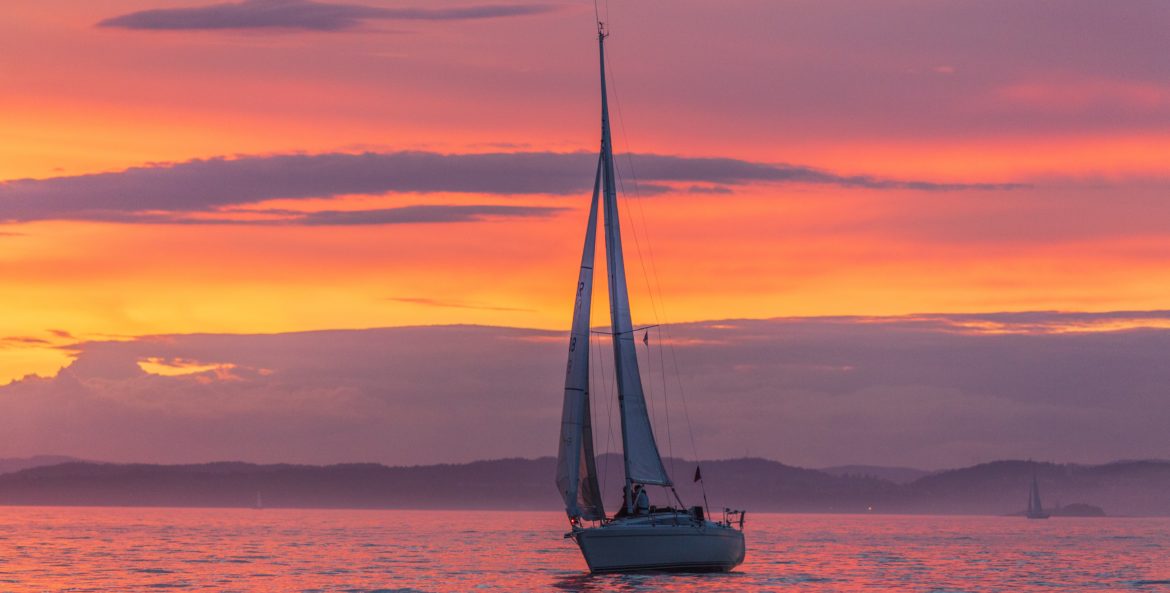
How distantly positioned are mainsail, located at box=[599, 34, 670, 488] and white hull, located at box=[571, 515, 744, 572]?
2621 mm

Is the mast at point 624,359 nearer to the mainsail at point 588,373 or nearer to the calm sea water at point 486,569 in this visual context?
the mainsail at point 588,373

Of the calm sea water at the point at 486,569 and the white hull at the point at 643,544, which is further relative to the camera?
the calm sea water at the point at 486,569

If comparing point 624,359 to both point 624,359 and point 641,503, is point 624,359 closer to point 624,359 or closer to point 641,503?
point 624,359

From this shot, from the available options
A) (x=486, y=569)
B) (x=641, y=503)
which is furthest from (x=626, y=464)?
(x=486, y=569)

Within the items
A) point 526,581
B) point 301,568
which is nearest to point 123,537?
point 301,568

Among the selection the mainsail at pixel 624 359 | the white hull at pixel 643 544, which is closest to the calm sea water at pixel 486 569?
the white hull at pixel 643 544

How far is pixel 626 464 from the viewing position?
66.4m

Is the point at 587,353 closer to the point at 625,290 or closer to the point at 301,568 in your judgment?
the point at 625,290

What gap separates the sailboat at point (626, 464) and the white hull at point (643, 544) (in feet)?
0.13

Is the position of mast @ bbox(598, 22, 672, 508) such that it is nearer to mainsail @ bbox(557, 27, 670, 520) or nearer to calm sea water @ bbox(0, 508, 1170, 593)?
mainsail @ bbox(557, 27, 670, 520)

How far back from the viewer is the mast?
6538 centimetres

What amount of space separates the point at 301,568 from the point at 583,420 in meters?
30.7

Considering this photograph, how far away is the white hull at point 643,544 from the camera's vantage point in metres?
63.7

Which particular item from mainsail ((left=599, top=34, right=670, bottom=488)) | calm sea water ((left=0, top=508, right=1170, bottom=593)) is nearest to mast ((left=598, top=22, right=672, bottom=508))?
mainsail ((left=599, top=34, right=670, bottom=488))
